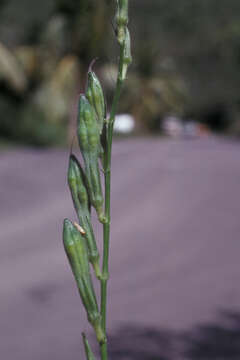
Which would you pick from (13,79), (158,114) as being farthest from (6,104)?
(158,114)

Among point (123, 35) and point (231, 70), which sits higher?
point (231, 70)

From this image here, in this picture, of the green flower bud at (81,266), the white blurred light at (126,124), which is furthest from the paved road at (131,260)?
the white blurred light at (126,124)

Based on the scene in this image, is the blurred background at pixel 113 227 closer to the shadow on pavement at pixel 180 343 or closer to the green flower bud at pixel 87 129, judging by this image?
the shadow on pavement at pixel 180 343

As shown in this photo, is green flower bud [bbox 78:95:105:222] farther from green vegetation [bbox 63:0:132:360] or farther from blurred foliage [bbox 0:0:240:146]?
blurred foliage [bbox 0:0:240:146]

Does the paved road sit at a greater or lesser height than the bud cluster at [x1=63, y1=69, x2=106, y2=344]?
greater

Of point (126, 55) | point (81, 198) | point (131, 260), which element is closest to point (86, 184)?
point (81, 198)

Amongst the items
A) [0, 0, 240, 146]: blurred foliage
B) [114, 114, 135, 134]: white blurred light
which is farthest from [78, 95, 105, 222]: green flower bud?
[114, 114, 135, 134]: white blurred light

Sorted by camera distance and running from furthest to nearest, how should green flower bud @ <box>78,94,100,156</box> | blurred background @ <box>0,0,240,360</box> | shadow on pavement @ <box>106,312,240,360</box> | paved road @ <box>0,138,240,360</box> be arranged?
paved road @ <box>0,138,240,360</box>, blurred background @ <box>0,0,240,360</box>, shadow on pavement @ <box>106,312,240,360</box>, green flower bud @ <box>78,94,100,156</box>

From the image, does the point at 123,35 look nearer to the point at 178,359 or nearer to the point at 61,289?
the point at 178,359
